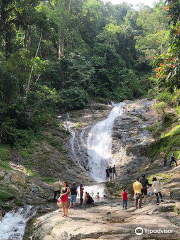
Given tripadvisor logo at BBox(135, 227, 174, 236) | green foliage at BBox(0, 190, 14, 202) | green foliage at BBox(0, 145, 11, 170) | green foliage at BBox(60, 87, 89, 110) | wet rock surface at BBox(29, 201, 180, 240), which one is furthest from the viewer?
green foliage at BBox(60, 87, 89, 110)

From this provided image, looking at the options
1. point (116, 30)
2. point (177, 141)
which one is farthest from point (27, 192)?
point (116, 30)

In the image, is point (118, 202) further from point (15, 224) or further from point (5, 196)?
point (5, 196)

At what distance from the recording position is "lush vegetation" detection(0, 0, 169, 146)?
2362cm

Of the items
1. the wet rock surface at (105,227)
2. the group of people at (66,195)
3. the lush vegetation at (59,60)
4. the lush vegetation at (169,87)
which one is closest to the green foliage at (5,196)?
the group of people at (66,195)

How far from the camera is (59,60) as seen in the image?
3853 centimetres

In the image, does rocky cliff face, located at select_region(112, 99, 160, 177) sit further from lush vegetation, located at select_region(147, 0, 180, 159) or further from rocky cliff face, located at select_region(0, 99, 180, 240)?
lush vegetation, located at select_region(147, 0, 180, 159)

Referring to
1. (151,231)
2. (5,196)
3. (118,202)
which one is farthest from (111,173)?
(151,231)

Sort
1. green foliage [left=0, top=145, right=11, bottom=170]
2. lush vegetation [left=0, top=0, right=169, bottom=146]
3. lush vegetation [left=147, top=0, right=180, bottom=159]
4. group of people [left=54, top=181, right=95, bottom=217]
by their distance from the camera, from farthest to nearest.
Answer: lush vegetation [left=0, top=0, right=169, bottom=146] → green foliage [left=0, top=145, right=11, bottom=170] → group of people [left=54, top=181, right=95, bottom=217] → lush vegetation [left=147, top=0, right=180, bottom=159]

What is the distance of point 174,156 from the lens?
19422 mm

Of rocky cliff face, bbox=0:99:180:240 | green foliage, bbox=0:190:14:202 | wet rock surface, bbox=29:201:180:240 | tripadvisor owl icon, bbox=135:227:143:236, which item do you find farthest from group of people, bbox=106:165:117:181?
tripadvisor owl icon, bbox=135:227:143:236

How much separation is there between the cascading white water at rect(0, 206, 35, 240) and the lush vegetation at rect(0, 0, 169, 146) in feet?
32.6

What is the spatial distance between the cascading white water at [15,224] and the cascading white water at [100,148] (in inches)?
419

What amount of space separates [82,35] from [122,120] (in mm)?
33630

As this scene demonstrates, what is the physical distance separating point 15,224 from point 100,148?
1604 centimetres
